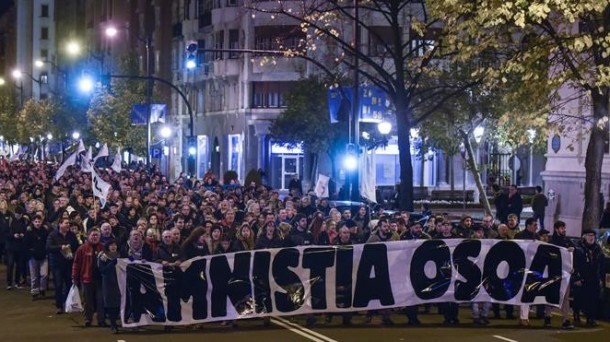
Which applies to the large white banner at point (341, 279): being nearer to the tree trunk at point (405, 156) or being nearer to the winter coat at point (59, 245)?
the winter coat at point (59, 245)

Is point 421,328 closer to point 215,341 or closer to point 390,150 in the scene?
point 215,341

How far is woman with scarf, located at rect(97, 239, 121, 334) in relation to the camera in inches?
679

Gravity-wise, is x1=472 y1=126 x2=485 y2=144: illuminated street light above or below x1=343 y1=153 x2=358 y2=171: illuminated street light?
above

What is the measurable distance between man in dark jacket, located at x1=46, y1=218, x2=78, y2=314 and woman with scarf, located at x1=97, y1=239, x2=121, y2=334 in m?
2.09

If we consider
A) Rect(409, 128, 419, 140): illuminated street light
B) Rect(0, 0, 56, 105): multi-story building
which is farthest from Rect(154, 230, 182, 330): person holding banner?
Rect(0, 0, 56, 105): multi-story building

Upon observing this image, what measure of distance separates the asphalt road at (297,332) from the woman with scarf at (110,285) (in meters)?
0.30

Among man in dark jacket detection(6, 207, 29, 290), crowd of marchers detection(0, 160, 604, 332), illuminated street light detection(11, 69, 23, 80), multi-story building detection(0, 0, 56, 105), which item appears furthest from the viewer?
multi-story building detection(0, 0, 56, 105)

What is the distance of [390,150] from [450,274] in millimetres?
44033

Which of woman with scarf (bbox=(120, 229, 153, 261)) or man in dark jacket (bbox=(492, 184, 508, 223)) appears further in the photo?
man in dark jacket (bbox=(492, 184, 508, 223))

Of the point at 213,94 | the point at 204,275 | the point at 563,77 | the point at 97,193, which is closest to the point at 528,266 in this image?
the point at 563,77

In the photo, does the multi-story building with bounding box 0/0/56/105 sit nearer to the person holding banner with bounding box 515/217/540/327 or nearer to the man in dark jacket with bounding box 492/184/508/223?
the man in dark jacket with bounding box 492/184/508/223

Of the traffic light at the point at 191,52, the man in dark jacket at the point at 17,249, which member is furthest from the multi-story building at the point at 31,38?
the man in dark jacket at the point at 17,249

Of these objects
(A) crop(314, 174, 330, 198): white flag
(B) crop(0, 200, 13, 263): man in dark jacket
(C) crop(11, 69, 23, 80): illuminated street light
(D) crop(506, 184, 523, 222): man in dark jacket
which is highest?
(C) crop(11, 69, 23, 80): illuminated street light

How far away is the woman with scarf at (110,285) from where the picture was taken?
1723 centimetres
